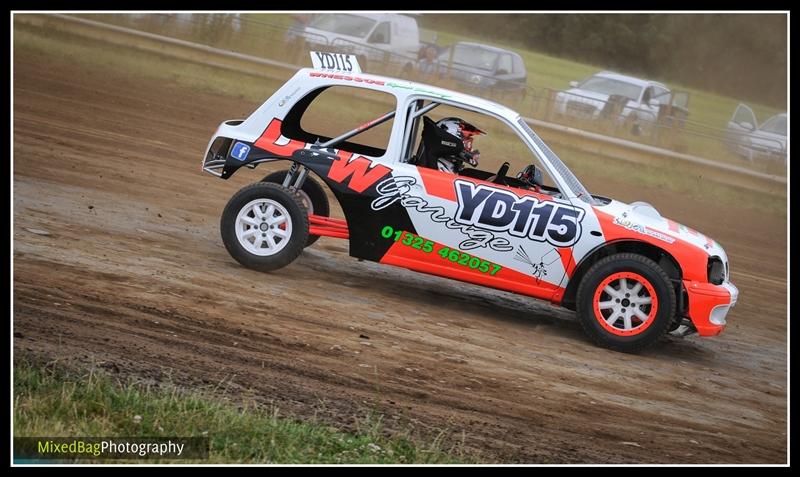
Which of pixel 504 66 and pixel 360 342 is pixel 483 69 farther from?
pixel 360 342

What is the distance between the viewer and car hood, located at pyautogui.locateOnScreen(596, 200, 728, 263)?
810cm

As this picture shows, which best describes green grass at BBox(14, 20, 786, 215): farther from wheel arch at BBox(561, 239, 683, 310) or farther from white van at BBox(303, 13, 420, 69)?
wheel arch at BBox(561, 239, 683, 310)

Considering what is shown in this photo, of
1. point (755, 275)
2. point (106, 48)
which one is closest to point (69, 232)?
point (755, 275)

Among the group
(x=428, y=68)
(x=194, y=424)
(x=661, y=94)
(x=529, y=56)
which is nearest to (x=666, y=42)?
(x=529, y=56)

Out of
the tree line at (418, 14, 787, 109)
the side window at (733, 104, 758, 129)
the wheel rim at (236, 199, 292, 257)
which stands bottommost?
the wheel rim at (236, 199, 292, 257)

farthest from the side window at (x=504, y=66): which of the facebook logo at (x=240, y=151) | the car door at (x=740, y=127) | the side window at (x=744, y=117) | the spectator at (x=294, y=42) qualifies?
the facebook logo at (x=240, y=151)

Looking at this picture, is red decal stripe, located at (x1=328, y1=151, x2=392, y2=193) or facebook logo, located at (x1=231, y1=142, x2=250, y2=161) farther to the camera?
facebook logo, located at (x1=231, y1=142, x2=250, y2=161)

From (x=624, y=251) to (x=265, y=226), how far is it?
302 cm

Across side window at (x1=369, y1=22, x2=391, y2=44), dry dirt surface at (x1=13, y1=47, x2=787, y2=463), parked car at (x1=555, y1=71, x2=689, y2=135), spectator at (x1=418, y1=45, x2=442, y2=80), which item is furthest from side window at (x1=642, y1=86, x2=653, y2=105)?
dry dirt surface at (x1=13, y1=47, x2=787, y2=463)

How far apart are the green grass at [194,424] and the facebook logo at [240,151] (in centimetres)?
328

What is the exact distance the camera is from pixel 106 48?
2255 cm

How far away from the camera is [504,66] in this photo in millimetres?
24094

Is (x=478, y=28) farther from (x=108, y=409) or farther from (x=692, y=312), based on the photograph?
(x=108, y=409)

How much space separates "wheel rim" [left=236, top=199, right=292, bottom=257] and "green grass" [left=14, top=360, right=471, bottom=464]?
9.78ft
